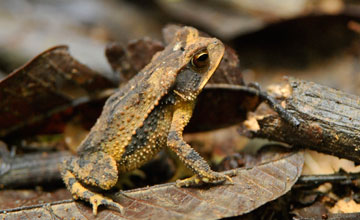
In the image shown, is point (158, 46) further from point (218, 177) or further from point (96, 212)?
point (96, 212)

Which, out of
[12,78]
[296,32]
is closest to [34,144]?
[12,78]

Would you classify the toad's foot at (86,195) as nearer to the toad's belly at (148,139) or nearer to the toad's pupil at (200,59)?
the toad's belly at (148,139)

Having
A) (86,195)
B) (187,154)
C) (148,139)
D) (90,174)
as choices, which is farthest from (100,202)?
(187,154)

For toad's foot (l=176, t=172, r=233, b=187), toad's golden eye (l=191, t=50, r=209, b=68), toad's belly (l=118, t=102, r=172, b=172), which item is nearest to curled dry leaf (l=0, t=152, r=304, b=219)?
toad's foot (l=176, t=172, r=233, b=187)

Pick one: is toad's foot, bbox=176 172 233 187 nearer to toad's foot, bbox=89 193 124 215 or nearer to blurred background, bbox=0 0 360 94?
toad's foot, bbox=89 193 124 215

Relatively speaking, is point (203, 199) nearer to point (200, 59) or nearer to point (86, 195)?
point (86, 195)
